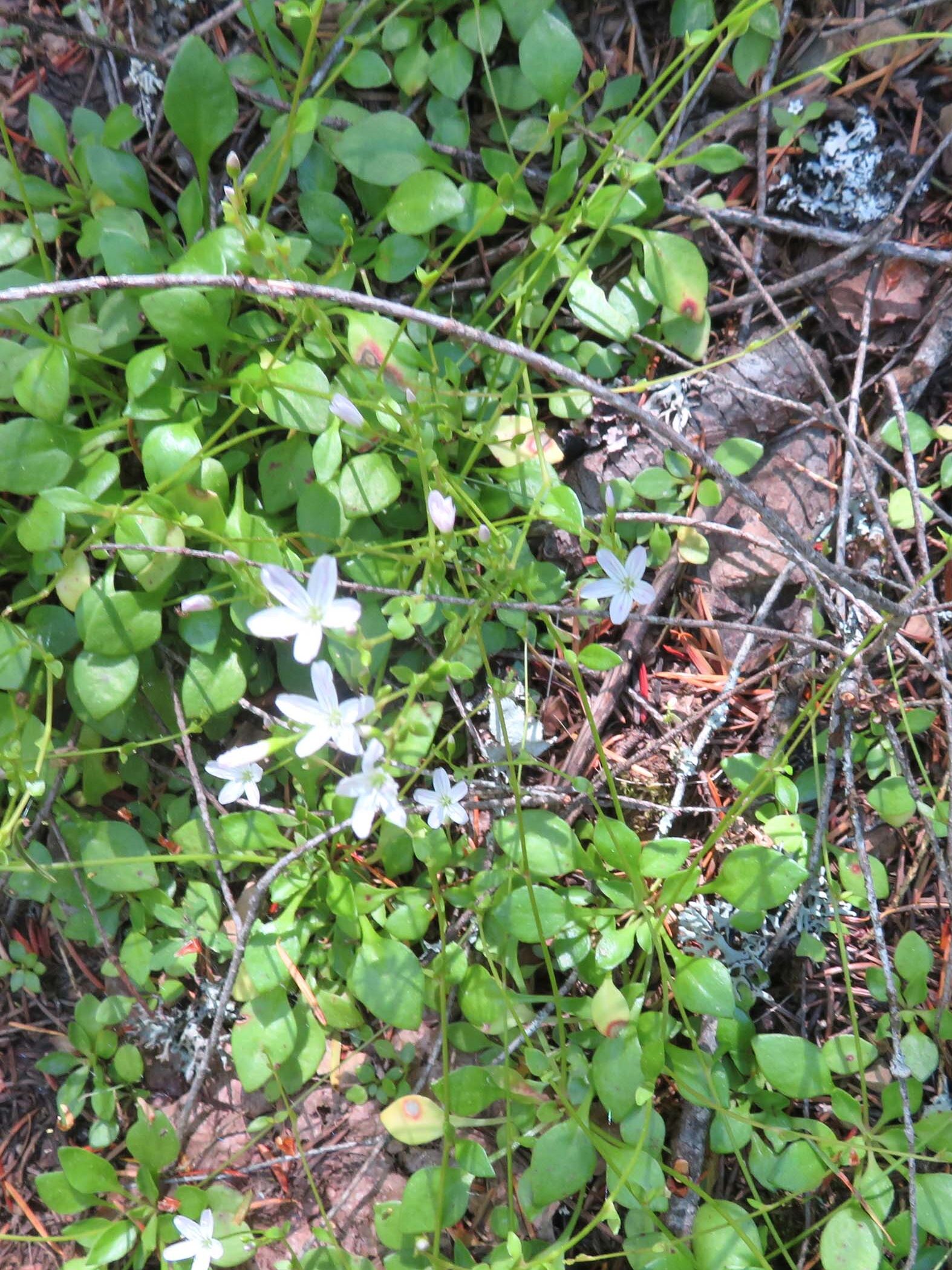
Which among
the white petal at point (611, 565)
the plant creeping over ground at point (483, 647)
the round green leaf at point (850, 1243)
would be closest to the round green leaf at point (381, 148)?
the plant creeping over ground at point (483, 647)

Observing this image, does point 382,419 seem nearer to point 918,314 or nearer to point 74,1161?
point 918,314

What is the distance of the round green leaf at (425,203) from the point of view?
220 centimetres

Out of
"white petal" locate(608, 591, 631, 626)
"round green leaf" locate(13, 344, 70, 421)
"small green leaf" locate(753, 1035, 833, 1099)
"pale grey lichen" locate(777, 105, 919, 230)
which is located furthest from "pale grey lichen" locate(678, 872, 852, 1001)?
"round green leaf" locate(13, 344, 70, 421)

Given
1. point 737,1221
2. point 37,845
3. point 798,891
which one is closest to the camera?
point 737,1221

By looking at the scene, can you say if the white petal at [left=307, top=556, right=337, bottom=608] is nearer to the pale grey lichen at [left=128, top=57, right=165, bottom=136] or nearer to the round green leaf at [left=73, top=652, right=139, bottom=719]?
the round green leaf at [left=73, top=652, right=139, bottom=719]

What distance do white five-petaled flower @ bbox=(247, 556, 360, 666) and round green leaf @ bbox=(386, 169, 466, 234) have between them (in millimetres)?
1039

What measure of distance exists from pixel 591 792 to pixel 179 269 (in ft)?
4.94

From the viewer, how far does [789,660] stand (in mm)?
2248

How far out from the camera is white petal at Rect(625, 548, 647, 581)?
190 cm

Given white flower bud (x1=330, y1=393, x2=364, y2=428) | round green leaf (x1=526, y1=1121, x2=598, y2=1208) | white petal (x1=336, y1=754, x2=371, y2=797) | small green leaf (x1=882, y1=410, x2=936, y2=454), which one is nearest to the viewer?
white petal (x1=336, y1=754, x2=371, y2=797)

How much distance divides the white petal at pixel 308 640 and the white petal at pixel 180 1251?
1552 millimetres

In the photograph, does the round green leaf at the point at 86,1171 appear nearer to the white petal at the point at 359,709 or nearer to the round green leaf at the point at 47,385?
the white petal at the point at 359,709

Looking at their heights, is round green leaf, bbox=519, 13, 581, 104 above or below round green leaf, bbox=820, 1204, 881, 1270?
above

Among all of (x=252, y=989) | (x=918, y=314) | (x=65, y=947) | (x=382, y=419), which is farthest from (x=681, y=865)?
(x=65, y=947)
